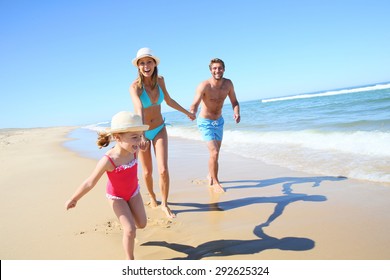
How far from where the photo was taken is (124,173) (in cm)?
283

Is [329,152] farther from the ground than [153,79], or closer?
closer

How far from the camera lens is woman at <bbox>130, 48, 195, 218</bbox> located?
12.5 feet

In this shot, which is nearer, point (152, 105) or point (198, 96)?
point (152, 105)

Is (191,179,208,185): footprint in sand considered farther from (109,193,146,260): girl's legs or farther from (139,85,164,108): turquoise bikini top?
(109,193,146,260): girl's legs

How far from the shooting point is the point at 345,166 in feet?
18.4

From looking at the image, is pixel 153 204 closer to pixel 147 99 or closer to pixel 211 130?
pixel 147 99

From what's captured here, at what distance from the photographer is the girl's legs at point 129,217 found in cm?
260

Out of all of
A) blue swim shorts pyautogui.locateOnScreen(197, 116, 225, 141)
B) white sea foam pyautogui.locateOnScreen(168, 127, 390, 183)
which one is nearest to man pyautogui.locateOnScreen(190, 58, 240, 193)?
blue swim shorts pyautogui.locateOnScreen(197, 116, 225, 141)

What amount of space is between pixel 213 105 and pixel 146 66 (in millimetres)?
1899

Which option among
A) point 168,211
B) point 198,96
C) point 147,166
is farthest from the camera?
point 198,96

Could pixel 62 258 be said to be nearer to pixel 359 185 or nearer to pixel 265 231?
pixel 265 231

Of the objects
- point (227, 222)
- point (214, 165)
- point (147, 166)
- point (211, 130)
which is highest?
point (211, 130)

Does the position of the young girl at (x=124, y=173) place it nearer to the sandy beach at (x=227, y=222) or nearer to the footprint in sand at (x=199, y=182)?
the sandy beach at (x=227, y=222)

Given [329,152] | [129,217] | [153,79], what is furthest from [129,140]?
[329,152]
